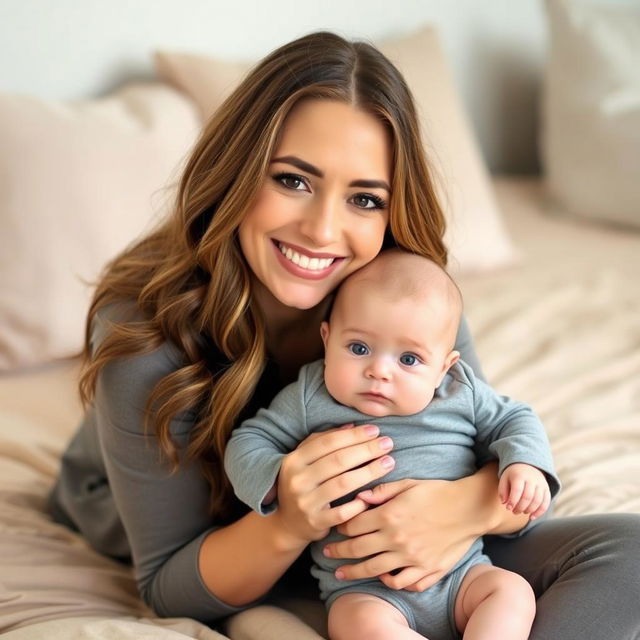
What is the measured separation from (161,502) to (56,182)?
86 cm

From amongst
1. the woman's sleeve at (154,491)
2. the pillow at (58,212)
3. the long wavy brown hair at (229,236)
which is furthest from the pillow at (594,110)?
the woman's sleeve at (154,491)

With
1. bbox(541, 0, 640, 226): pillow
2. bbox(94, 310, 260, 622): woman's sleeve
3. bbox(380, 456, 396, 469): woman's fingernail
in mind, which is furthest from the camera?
bbox(541, 0, 640, 226): pillow

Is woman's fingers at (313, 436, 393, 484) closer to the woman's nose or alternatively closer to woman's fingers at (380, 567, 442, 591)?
woman's fingers at (380, 567, 442, 591)

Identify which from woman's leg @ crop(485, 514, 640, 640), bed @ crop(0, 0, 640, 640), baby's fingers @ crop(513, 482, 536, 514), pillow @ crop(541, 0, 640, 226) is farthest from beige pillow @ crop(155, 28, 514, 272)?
baby's fingers @ crop(513, 482, 536, 514)

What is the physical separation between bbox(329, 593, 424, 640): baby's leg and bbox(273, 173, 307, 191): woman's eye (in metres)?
0.55

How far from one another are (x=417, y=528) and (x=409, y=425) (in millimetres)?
137

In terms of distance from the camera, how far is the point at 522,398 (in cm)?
187

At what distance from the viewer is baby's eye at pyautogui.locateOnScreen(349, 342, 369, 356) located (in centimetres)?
122

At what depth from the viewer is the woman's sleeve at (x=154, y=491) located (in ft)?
4.24

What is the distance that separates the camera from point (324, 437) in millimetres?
1191

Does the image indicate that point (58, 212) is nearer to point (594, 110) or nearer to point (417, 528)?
point (417, 528)

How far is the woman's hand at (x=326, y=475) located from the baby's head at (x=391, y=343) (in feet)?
0.17

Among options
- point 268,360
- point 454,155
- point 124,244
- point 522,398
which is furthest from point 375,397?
point 454,155

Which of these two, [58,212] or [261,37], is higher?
[261,37]
